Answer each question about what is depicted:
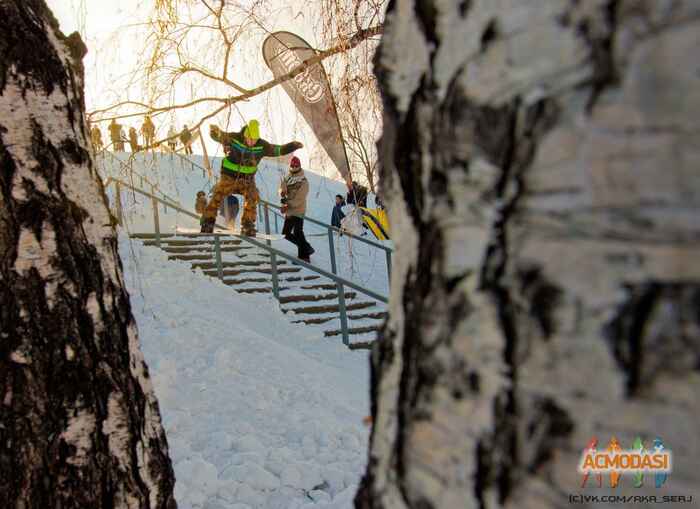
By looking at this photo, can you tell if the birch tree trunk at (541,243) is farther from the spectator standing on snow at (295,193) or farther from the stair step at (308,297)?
the stair step at (308,297)

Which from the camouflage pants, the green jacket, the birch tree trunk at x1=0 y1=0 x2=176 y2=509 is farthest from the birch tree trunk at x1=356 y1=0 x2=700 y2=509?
the camouflage pants

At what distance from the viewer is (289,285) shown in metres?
9.84

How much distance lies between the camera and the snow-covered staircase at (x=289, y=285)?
870cm

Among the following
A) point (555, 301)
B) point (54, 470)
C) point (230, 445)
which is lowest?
point (230, 445)

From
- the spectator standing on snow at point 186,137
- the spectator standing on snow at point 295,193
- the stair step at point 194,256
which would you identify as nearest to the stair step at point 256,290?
the spectator standing on snow at point 295,193

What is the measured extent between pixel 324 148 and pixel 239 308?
16.9ft

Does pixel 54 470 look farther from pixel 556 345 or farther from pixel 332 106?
pixel 332 106

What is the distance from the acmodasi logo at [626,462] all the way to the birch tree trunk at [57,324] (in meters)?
1.53

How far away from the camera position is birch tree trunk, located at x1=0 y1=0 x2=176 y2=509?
→ 1.65 meters

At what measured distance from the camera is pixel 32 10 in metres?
1.89

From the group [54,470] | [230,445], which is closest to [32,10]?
[54,470]

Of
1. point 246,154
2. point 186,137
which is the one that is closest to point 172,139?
point 186,137

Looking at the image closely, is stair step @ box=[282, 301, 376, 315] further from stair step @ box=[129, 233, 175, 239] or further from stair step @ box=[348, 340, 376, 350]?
stair step @ box=[129, 233, 175, 239]

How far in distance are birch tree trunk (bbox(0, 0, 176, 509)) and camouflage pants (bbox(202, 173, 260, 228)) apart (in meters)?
4.82
